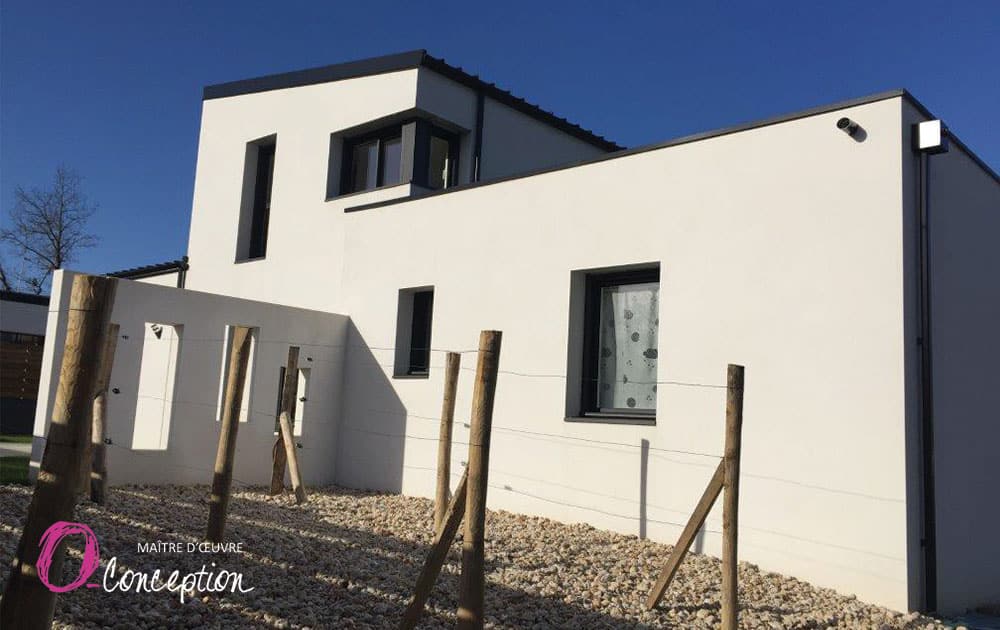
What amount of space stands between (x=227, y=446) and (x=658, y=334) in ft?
12.4

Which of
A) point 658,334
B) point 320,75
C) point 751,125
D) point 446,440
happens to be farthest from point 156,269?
point 751,125

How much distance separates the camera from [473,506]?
3.98 meters

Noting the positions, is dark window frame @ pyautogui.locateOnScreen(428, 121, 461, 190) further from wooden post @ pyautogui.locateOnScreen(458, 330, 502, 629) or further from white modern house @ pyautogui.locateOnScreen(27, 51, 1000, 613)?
wooden post @ pyautogui.locateOnScreen(458, 330, 502, 629)

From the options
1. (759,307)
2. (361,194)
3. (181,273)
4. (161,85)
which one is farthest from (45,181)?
(759,307)

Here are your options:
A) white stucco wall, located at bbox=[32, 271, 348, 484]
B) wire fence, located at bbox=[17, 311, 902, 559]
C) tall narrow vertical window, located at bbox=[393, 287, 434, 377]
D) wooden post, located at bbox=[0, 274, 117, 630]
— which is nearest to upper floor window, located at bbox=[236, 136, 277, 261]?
white stucco wall, located at bbox=[32, 271, 348, 484]

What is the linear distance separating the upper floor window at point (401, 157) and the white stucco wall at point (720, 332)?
1971mm

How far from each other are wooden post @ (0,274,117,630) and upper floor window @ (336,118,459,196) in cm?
802

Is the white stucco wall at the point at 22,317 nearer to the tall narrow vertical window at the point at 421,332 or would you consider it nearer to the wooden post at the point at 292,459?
the tall narrow vertical window at the point at 421,332

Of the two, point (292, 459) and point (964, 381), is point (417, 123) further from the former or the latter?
point (964, 381)

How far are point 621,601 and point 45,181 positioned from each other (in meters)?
27.9

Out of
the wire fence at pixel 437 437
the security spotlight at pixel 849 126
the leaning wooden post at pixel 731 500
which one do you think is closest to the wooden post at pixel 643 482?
the wire fence at pixel 437 437

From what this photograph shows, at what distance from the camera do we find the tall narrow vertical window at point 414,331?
9633mm

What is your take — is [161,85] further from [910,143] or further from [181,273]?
[910,143]

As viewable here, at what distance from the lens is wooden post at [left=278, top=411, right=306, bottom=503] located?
26.3ft
